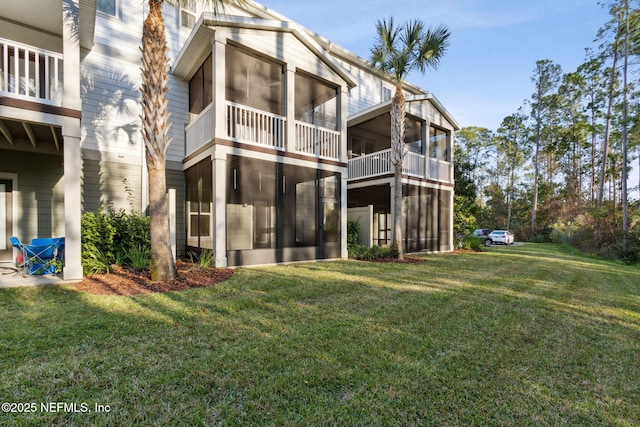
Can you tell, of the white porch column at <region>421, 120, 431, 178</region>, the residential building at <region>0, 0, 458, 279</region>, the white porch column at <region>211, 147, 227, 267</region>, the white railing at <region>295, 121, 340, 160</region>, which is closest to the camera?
the residential building at <region>0, 0, 458, 279</region>

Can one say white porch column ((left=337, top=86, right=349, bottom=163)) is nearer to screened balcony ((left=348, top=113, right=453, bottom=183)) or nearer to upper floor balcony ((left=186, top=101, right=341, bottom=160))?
upper floor balcony ((left=186, top=101, right=341, bottom=160))

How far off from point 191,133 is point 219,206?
11.3ft

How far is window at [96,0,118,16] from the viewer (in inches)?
345

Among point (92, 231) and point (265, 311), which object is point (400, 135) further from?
point (92, 231)

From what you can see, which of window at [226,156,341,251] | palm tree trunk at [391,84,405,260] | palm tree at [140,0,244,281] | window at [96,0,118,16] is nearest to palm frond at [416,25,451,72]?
palm tree trunk at [391,84,405,260]

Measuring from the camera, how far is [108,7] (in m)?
8.88

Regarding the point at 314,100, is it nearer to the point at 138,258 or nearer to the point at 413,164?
the point at 413,164

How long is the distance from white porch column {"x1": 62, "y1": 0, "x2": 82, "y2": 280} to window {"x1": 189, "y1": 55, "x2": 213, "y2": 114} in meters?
3.16

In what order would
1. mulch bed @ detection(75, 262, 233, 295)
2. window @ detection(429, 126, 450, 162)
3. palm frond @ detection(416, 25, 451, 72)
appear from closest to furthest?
mulch bed @ detection(75, 262, 233, 295) → palm frond @ detection(416, 25, 451, 72) → window @ detection(429, 126, 450, 162)

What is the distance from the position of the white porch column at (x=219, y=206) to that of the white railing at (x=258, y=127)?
80 cm

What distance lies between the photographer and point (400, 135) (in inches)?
416

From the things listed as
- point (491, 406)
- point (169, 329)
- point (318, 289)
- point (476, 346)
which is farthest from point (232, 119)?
point (491, 406)

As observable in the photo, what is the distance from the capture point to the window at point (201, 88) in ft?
28.4

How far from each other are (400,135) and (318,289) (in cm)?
713
